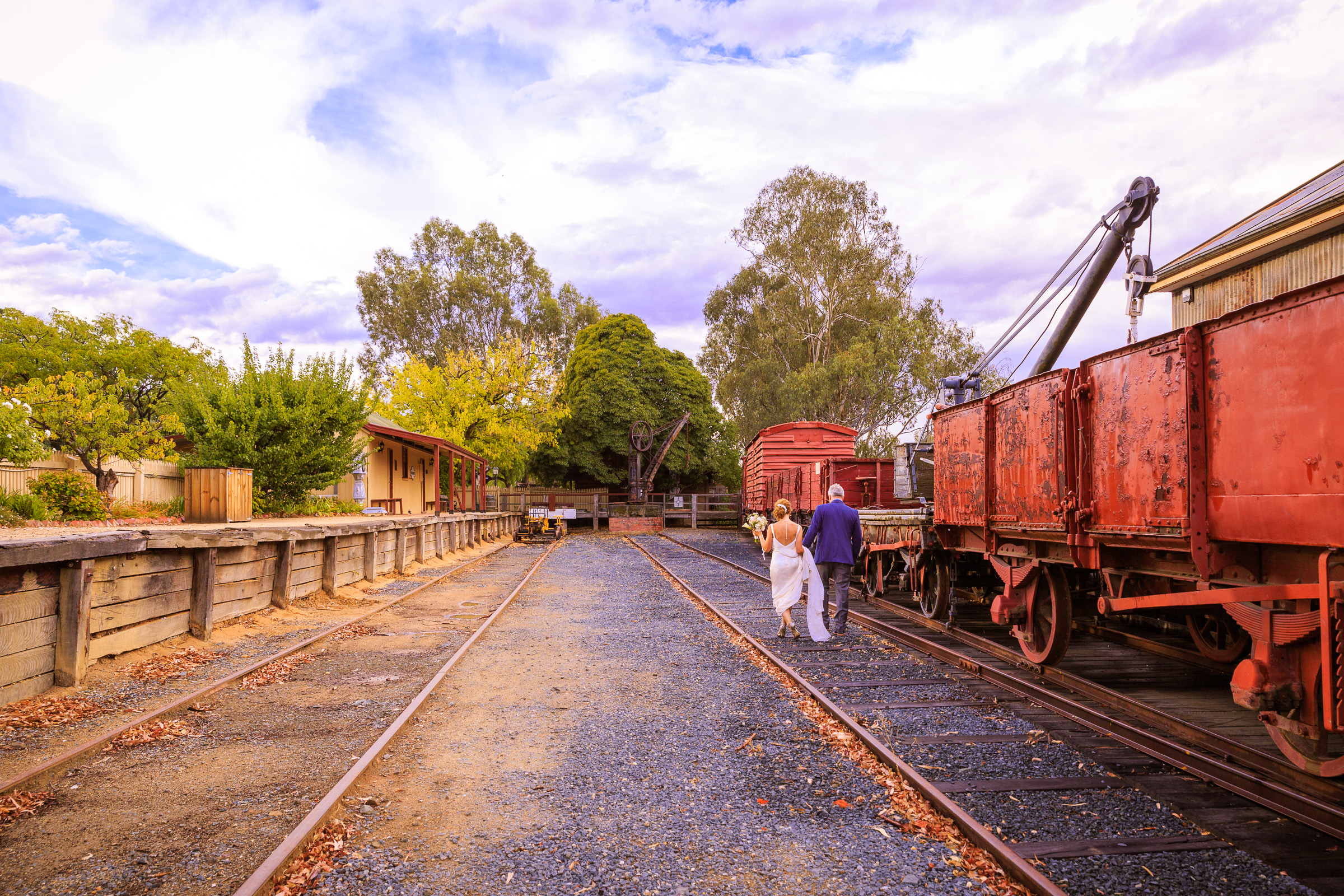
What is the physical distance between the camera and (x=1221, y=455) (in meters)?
4.49

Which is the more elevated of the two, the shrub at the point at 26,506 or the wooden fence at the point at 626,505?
the shrub at the point at 26,506

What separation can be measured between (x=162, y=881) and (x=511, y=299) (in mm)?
49120

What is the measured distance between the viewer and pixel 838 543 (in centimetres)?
898

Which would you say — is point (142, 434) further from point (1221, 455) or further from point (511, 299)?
point (511, 299)

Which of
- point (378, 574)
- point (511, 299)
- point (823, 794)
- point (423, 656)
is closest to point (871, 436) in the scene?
point (511, 299)

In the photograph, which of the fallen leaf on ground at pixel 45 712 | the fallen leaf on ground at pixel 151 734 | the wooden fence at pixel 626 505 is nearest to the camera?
the fallen leaf on ground at pixel 151 734

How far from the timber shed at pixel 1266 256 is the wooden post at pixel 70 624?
12.3 metres

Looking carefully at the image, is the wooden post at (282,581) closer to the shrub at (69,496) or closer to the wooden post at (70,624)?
the wooden post at (70,624)

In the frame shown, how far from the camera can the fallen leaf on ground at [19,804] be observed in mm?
3834

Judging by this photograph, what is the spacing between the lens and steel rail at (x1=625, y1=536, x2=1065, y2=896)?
3.22 m

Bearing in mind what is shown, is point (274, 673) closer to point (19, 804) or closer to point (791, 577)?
point (19, 804)

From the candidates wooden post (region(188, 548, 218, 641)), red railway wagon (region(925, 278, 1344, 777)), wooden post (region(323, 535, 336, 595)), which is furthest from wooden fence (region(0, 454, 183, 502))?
red railway wagon (region(925, 278, 1344, 777))

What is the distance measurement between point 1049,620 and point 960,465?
7.03ft

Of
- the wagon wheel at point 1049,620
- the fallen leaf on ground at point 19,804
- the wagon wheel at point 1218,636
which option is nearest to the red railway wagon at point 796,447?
the wagon wheel at point 1049,620
